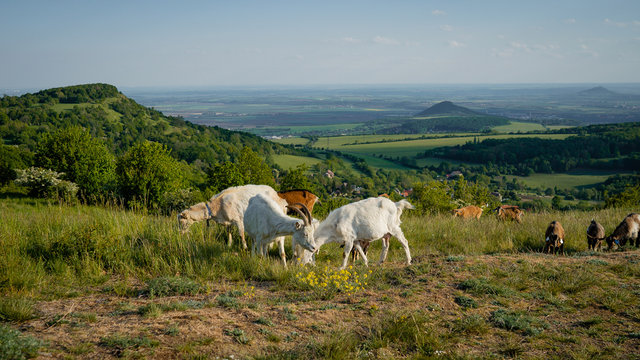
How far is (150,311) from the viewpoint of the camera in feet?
19.4

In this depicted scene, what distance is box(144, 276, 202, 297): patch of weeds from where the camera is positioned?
6953 millimetres

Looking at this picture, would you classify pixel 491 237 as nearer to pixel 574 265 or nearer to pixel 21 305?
pixel 574 265

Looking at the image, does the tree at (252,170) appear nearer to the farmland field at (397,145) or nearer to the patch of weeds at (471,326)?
the patch of weeds at (471,326)

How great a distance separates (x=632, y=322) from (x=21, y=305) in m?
10.2

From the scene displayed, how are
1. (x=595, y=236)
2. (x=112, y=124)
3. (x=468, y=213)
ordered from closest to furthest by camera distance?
(x=595, y=236) < (x=468, y=213) < (x=112, y=124)

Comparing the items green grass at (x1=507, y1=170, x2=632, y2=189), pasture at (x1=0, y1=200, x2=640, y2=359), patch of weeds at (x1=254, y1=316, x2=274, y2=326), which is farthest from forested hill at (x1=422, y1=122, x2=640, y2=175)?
patch of weeds at (x1=254, y1=316, x2=274, y2=326)

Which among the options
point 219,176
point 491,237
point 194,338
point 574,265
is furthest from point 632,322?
point 219,176

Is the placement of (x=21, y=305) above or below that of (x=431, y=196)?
above

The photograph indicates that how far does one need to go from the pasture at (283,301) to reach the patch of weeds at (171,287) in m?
0.03

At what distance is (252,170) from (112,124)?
3435 inches

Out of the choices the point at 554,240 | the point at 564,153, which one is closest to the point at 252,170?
the point at 554,240

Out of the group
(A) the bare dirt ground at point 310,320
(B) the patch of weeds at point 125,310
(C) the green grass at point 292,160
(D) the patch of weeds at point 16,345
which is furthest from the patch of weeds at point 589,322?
(C) the green grass at point 292,160

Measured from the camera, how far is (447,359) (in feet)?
16.4

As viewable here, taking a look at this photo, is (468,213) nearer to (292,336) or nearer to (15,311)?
(292,336)
